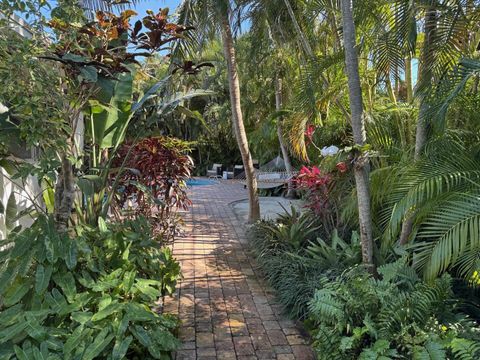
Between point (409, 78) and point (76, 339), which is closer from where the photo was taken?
point (76, 339)

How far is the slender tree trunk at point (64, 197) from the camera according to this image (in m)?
3.61

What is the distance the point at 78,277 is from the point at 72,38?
200 cm

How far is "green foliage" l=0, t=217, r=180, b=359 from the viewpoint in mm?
2738

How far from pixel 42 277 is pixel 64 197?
0.92 meters

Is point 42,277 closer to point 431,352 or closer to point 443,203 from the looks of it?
point 431,352

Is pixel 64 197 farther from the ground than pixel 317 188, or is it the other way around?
pixel 64 197

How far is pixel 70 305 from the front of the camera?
2988mm

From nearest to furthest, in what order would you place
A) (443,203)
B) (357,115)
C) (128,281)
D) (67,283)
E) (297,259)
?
(67,283) → (128,281) → (443,203) → (357,115) → (297,259)

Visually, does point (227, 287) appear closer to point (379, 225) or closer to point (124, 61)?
point (379, 225)

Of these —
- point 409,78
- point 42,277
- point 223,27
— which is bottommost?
point 42,277

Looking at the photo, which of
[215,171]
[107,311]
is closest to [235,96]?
[107,311]

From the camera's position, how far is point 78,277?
3.30 metres

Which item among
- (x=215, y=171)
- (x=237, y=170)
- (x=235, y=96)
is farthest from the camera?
(x=215, y=171)

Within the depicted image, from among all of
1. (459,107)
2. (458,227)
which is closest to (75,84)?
(458,227)
